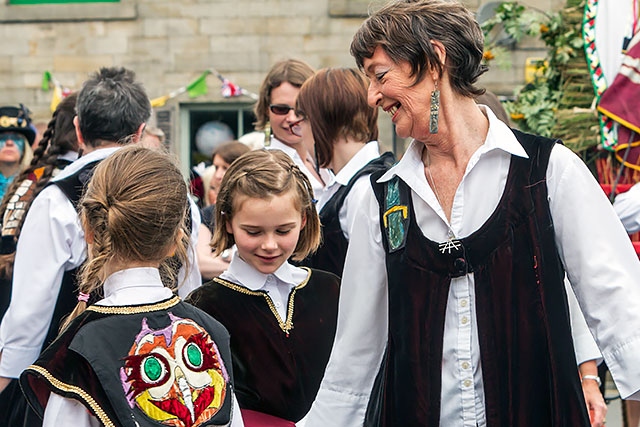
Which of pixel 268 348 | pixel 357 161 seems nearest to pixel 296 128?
pixel 357 161

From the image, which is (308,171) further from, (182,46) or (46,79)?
(46,79)

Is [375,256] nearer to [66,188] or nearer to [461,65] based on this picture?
[461,65]

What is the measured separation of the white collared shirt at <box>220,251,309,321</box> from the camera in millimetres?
3986

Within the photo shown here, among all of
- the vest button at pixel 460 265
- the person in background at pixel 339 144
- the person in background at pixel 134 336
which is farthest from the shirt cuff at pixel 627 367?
the person in background at pixel 339 144

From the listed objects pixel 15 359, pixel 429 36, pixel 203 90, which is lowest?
pixel 15 359

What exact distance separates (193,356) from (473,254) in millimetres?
788

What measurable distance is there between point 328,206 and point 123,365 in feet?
6.36

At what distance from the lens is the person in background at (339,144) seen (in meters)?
4.76

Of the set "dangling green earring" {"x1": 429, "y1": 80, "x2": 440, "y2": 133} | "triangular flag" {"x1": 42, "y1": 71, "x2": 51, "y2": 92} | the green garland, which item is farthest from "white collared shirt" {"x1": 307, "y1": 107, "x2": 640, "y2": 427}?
"triangular flag" {"x1": 42, "y1": 71, "x2": 51, "y2": 92}

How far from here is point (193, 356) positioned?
314 centimetres

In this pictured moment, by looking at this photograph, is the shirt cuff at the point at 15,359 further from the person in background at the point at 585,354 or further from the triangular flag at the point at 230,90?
the triangular flag at the point at 230,90

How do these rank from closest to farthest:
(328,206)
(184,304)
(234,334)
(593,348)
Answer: (184,304), (593,348), (234,334), (328,206)

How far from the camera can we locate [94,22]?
1427 centimetres

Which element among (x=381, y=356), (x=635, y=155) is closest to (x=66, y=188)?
(x=381, y=356)
